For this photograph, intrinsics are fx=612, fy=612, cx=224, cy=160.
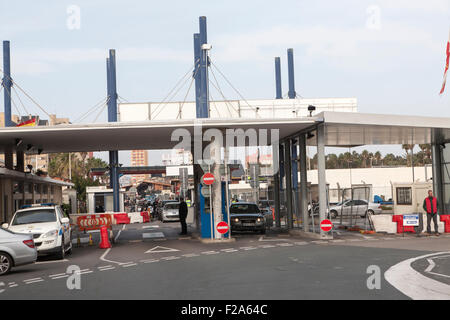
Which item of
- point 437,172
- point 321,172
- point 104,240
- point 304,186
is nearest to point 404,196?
point 437,172

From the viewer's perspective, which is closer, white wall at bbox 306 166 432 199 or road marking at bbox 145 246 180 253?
road marking at bbox 145 246 180 253

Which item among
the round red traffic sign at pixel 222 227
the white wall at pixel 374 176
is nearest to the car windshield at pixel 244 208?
the round red traffic sign at pixel 222 227

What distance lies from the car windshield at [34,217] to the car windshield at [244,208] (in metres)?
11.3

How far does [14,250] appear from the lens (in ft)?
51.0

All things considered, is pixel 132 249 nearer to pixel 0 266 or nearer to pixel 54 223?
pixel 54 223

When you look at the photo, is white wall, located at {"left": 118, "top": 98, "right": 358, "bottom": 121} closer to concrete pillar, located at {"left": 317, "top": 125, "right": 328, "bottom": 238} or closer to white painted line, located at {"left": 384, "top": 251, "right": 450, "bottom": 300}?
concrete pillar, located at {"left": 317, "top": 125, "right": 328, "bottom": 238}

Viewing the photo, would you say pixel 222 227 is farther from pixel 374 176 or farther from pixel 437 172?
pixel 374 176

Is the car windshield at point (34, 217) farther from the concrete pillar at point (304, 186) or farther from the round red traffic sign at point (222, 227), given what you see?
the concrete pillar at point (304, 186)

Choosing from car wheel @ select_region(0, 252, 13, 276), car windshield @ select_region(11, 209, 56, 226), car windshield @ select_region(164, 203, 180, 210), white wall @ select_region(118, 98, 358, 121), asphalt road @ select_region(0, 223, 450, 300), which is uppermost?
white wall @ select_region(118, 98, 358, 121)

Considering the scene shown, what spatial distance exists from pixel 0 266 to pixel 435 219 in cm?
1748

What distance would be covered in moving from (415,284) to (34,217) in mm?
13516

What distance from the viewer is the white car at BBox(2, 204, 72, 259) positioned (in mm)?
18969

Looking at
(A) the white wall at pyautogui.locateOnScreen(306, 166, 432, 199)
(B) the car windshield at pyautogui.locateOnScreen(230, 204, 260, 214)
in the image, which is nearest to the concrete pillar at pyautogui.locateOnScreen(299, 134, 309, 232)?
(B) the car windshield at pyautogui.locateOnScreen(230, 204, 260, 214)

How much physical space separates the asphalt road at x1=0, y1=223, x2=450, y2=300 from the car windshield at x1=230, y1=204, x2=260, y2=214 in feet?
21.7
